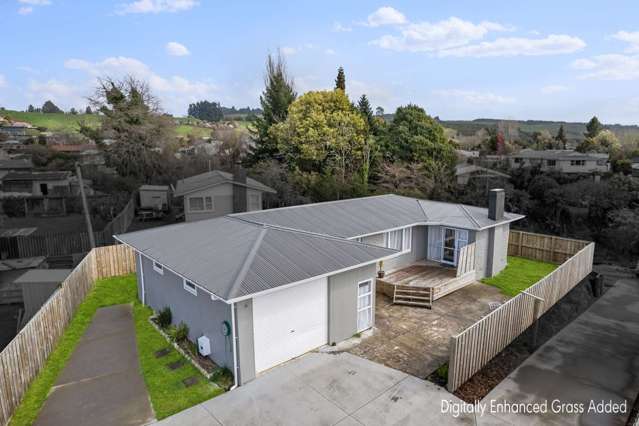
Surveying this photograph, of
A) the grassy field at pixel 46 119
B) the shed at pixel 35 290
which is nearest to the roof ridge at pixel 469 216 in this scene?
the shed at pixel 35 290

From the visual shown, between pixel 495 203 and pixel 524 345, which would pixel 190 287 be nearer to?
pixel 524 345

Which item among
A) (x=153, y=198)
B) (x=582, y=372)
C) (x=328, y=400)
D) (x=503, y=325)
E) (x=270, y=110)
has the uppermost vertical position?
(x=270, y=110)

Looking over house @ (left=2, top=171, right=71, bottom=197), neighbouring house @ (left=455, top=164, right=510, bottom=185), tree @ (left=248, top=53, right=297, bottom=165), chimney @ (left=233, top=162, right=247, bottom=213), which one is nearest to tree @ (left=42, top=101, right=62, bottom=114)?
house @ (left=2, top=171, right=71, bottom=197)

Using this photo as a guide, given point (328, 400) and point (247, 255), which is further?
point (247, 255)

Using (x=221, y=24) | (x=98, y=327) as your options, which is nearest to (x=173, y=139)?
(x=221, y=24)

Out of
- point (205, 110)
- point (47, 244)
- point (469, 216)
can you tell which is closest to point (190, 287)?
point (469, 216)

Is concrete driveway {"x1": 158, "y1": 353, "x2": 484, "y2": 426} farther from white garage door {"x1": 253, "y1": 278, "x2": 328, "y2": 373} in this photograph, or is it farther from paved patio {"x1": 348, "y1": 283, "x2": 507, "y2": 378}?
paved patio {"x1": 348, "y1": 283, "x2": 507, "y2": 378}

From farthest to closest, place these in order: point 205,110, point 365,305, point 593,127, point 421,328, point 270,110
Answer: point 205,110 < point 593,127 < point 270,110 < point 421,328 < point 365,305
